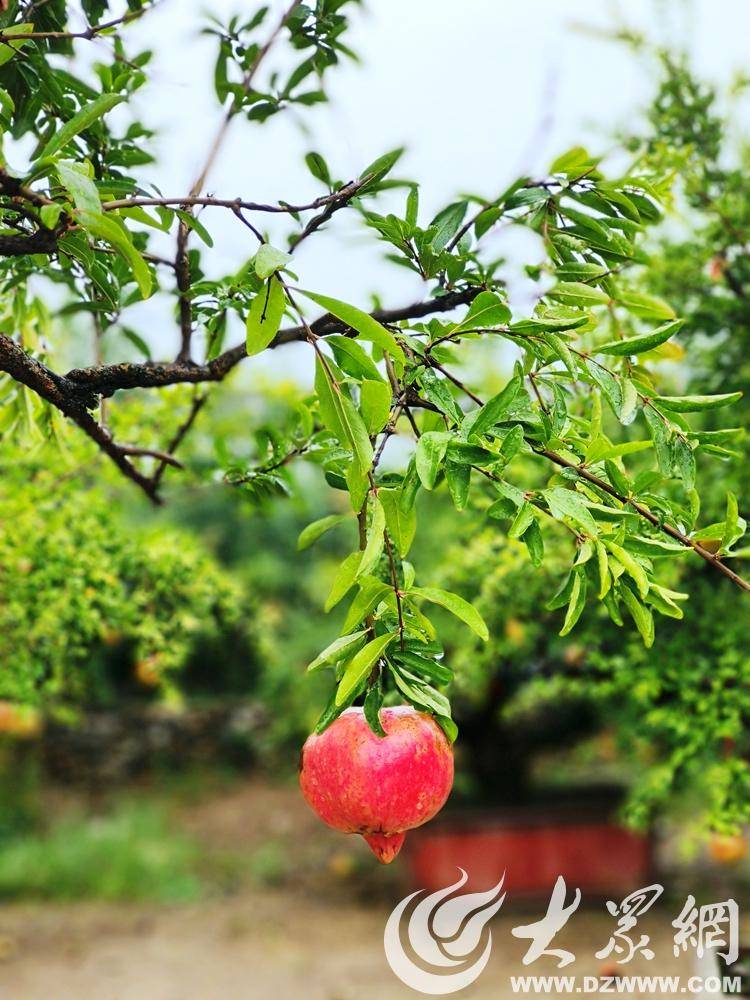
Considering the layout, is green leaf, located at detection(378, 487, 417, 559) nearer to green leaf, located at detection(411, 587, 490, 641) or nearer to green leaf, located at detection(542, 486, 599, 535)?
green leaf, located at detection(411, 587, 490, 641)

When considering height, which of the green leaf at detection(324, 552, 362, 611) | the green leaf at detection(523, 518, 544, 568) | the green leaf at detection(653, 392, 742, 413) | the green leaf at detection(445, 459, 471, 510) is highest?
the green leaf at detection(653, 392, 742, 413)

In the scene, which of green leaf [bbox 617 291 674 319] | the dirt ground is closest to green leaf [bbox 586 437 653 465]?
green leaf [bbox 617 291 674 319]

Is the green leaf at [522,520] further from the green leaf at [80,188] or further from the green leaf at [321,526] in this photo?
the green leaf at [80,188]

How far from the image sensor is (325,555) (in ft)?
20.0

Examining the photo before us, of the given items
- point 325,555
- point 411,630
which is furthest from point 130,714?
point 411,630

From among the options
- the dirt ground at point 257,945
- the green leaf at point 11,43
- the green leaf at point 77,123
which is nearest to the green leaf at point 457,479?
the green leaf at point 77,123

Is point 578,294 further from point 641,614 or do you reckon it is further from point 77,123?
point 77,123

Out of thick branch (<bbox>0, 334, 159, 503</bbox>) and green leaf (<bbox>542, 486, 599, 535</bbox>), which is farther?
thick branch (<bbox>0, 334, 159, 503</bbox>)

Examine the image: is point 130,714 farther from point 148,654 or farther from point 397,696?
point 397,696

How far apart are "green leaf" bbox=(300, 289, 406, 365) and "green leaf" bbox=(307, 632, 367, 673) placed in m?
0.28

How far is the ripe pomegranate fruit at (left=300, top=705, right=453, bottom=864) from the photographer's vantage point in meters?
0.98

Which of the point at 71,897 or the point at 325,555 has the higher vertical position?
the point at 325,555

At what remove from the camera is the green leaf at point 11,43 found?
1.00 metres

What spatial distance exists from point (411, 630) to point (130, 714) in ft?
18.7
